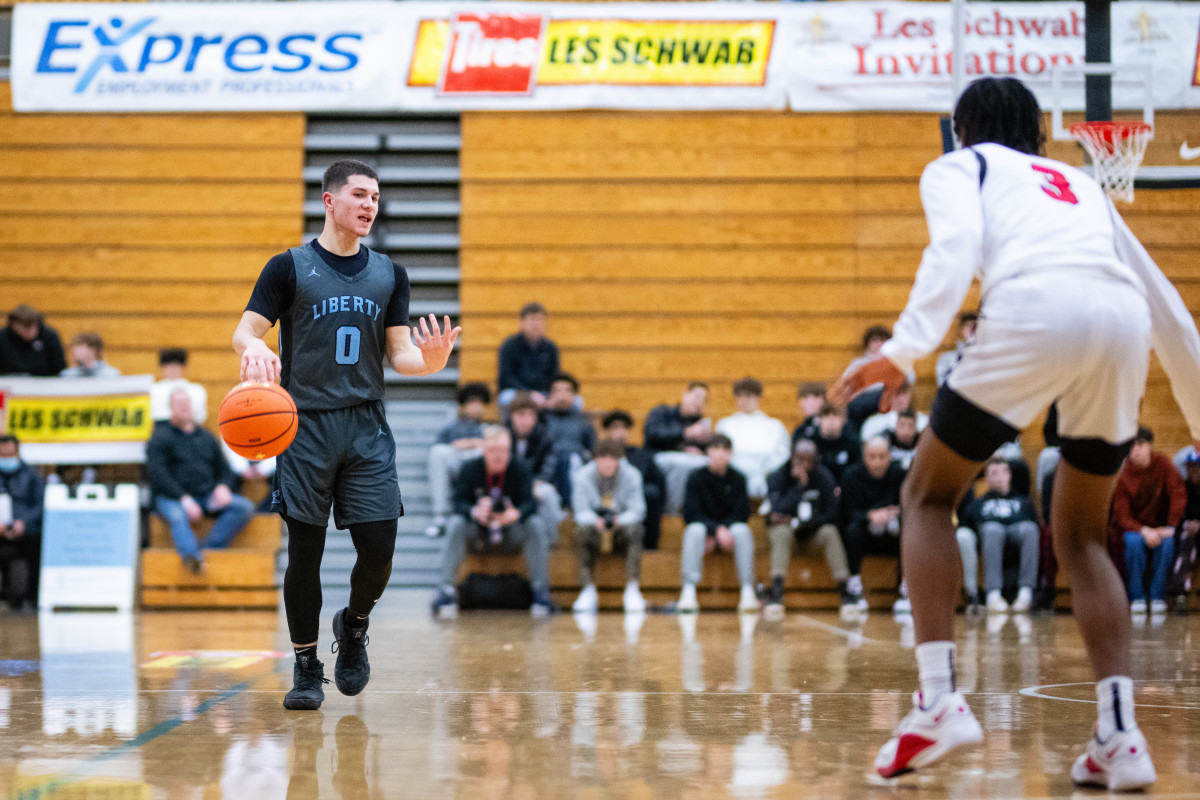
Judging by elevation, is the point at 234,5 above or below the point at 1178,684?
above

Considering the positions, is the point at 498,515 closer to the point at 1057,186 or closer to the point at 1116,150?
the point at 1116,150

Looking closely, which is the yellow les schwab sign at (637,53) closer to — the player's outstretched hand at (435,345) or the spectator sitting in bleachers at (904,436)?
the spectator sitting in bleachers at (904,436)

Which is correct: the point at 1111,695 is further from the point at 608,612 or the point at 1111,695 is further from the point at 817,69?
the point at 817,69

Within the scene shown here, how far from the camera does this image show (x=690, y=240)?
12289mm

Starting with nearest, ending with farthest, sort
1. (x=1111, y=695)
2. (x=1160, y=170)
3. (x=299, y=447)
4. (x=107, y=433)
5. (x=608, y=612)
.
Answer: (x=1111, y=695)
(x=299, y=447)
(x=1160, y=170)
(x=608, y=612)
(x=107, y=433)

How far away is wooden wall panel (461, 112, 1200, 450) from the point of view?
1217 centimetres

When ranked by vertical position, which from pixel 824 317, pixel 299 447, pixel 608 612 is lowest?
pixel 608 612

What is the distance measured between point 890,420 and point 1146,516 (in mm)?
2132

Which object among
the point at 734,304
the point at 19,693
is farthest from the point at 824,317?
the point at 19,693

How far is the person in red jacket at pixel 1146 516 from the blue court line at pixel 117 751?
7.37 m

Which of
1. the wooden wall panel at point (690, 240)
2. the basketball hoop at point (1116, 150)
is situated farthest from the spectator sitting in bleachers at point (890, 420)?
the basketball hoop at point (1116, 150)

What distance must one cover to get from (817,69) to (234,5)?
226 inches

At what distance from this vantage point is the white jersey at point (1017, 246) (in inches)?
121

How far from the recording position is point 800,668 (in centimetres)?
568
